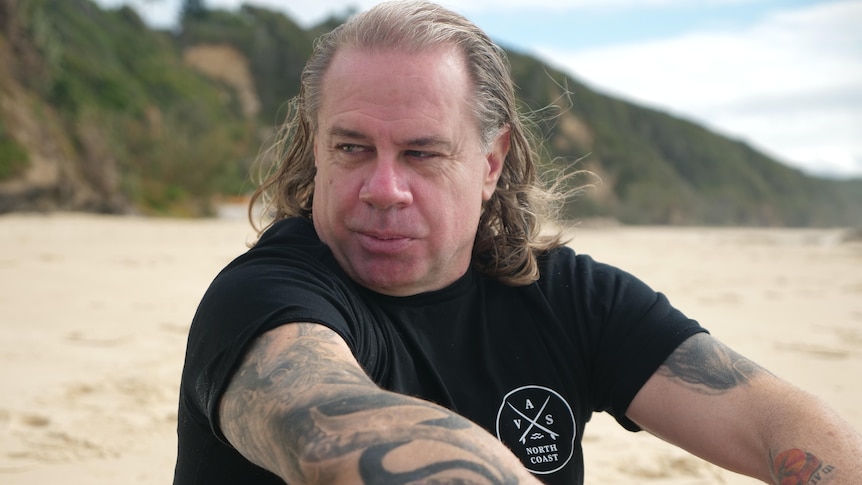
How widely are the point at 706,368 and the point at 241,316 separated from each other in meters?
1.18

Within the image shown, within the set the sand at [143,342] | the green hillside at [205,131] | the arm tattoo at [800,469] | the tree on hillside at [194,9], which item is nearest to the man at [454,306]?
the arm tattoo at [800,469]

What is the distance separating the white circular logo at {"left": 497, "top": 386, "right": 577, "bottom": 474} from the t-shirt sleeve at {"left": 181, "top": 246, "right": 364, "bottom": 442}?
479 mm

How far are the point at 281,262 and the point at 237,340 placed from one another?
29 centimetres

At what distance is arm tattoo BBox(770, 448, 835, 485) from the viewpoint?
5.82ft

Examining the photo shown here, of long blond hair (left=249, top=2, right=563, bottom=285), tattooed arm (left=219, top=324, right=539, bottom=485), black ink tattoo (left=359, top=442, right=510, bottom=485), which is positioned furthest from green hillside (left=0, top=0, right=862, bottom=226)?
black ink tattoo (left=359, top=442, right=510, bottom=485)

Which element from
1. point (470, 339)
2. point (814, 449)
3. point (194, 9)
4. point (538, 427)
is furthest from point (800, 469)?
point (194, 9)

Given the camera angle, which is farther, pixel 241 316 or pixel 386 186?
pixel 386 186

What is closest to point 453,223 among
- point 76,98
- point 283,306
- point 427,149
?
point 427,149

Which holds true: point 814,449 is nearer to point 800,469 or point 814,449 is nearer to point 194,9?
point 800,469

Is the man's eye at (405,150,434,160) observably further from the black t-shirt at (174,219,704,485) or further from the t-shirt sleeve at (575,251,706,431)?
the t-shirt sleeve at (575,251,706,431)

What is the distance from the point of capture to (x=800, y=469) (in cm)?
180

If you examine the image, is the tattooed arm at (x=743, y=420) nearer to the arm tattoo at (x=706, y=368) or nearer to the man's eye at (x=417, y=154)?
the arm tattoo at (x=706, y=368)

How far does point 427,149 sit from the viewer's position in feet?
6.19

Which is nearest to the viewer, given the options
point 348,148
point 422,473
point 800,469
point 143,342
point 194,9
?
point 422,473
